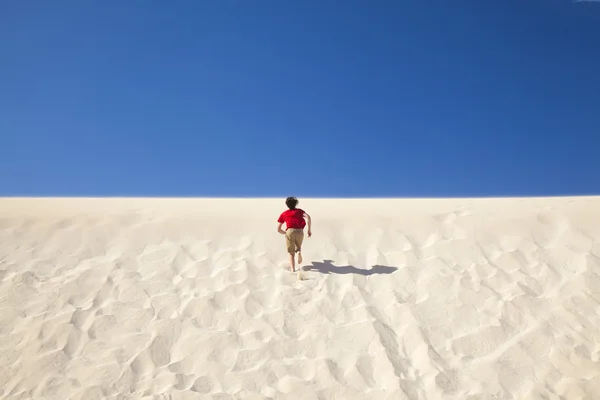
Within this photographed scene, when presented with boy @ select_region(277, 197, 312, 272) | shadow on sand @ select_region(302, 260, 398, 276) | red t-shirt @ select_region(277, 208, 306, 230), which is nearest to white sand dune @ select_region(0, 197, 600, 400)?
shadow on sand @ select_region(302, 260, 398, 276)

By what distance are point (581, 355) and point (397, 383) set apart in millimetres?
2230

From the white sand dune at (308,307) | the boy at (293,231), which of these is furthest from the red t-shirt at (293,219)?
the white sand dune at (308,307)

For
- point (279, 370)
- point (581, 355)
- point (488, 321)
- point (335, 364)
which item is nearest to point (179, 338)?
point (279, 370)

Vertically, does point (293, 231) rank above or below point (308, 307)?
above

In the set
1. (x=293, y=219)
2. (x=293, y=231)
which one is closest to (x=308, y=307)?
(x=293, y=231)

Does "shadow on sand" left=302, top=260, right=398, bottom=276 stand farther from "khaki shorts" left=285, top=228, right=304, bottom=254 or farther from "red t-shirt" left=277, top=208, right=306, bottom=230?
"red t-shirt" left=277, top=208, right=306, bottom=230

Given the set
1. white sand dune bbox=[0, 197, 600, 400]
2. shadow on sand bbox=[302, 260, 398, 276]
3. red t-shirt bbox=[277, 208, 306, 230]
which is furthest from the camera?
red t-shirt bbox=[277, 208, 306, 230]

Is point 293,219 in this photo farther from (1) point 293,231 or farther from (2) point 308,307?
(2) point 308,307

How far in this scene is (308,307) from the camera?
5984 millimetres

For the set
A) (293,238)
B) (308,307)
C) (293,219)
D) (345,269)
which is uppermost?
(293,219)

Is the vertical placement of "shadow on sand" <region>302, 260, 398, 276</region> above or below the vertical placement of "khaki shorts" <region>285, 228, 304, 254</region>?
below

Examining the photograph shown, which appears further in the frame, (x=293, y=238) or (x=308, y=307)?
(x=293, y=238)

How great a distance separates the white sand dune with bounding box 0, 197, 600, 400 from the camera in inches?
189

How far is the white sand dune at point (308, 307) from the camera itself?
15.7 feet
